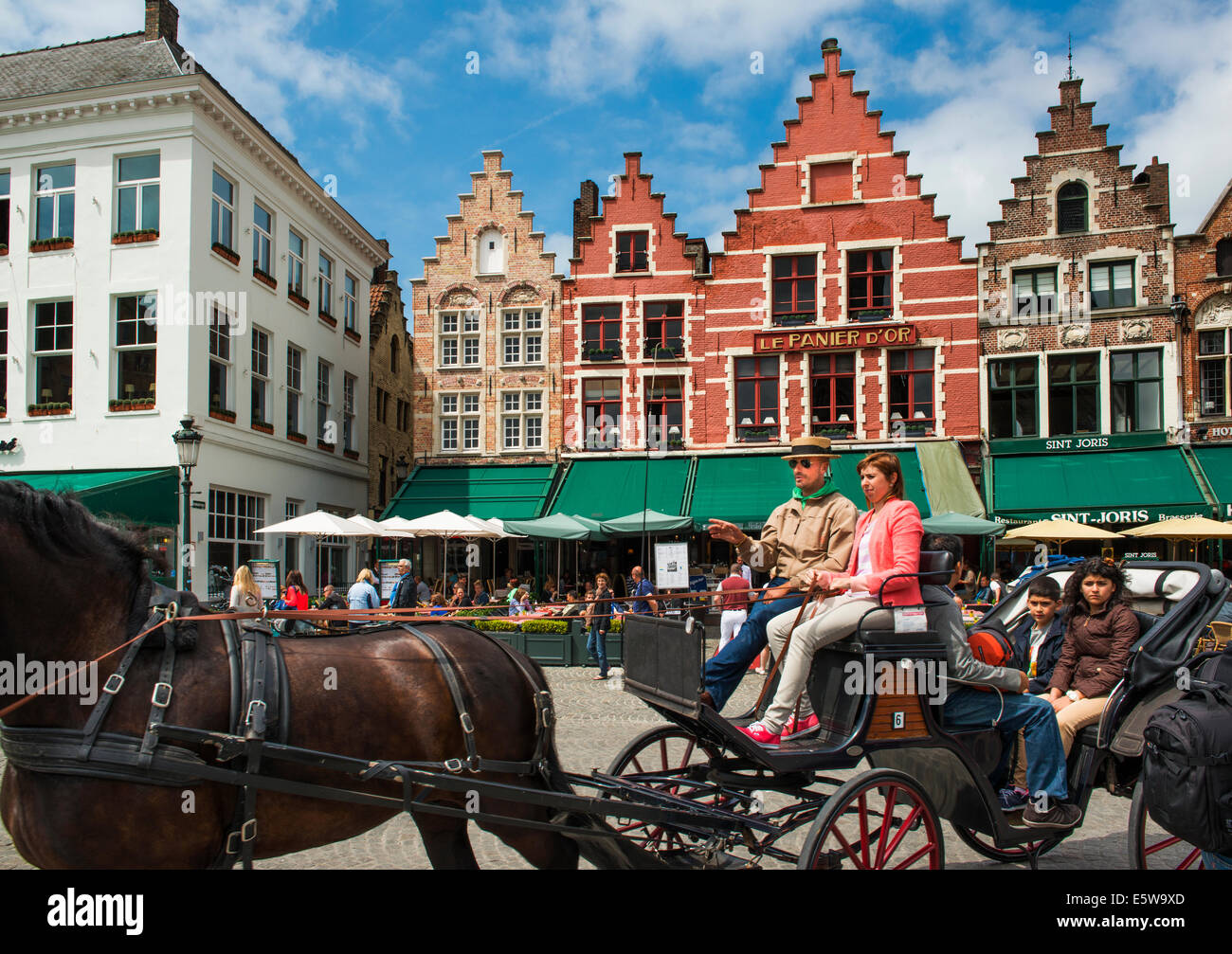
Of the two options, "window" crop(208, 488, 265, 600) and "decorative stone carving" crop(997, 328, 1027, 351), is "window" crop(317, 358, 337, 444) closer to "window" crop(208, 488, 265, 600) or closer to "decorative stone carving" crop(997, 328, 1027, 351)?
"window" crop(208, 488, 265, 600)

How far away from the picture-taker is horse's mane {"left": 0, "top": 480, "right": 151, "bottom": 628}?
282cm

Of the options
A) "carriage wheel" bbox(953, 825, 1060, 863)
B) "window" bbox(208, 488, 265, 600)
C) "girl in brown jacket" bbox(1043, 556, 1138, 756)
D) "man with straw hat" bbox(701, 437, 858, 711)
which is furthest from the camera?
"window" bbox(208, 488, 265, 600)

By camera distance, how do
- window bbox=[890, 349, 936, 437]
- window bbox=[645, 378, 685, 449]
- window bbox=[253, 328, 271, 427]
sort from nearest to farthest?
1. window bbox=[253, 328, 271, 427]
2. window bbox=[890, 349, 936, 437]
3. window bbox=[645, 378, 685, 449]

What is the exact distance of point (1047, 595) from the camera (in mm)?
5684

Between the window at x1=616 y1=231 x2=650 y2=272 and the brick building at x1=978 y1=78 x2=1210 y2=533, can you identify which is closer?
the brick building at x1=978 y1=78 x2=1210 y2=533

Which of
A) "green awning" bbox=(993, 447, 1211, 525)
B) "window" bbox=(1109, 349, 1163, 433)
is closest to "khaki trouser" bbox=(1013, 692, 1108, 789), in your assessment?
"green awning" bbox=(993, 447, 1211, 525)

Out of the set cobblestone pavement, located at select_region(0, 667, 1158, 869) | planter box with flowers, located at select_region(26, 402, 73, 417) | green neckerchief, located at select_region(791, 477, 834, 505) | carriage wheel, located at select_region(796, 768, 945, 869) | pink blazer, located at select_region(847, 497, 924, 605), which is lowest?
cobblestone pavement, located at select_region(0, 667, 1158, 869)

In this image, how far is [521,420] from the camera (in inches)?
955

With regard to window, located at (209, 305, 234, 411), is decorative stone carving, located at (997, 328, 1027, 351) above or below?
above

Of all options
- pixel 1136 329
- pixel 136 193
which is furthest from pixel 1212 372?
pixel 136 193

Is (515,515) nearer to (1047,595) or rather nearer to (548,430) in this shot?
(548,430)

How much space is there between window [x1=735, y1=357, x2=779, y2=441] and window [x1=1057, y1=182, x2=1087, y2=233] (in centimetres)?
797

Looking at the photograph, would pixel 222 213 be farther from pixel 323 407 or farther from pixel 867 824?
pixel 867 824
